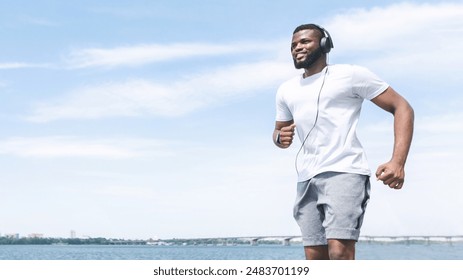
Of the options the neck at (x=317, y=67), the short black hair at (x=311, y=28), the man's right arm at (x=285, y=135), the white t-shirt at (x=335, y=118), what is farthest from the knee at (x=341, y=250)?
the short black hair at (x=311, y=28)

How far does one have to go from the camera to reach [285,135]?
509 cm

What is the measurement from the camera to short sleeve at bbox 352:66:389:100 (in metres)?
4.82

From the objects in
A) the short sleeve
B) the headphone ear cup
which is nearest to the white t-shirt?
the short sleeve

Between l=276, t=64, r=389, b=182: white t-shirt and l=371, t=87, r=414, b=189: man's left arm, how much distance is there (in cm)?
8

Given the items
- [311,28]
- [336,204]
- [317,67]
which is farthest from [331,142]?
[311,28]

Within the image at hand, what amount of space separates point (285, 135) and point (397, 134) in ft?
2.66

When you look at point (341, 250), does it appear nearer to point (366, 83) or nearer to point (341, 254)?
point (341, 254)

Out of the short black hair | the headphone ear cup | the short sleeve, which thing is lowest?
the short sleeve

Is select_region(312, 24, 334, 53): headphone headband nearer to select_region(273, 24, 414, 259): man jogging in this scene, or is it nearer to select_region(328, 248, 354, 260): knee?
select_region(273, 24, 414, 259): man jogging

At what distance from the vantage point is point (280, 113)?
17.6 ft

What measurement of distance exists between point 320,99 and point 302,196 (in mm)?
691

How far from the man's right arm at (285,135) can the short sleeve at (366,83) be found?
538mm

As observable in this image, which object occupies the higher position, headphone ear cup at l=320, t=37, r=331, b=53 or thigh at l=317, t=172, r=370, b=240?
headphone ear cup at l=320, t=37, r=331, b=53
